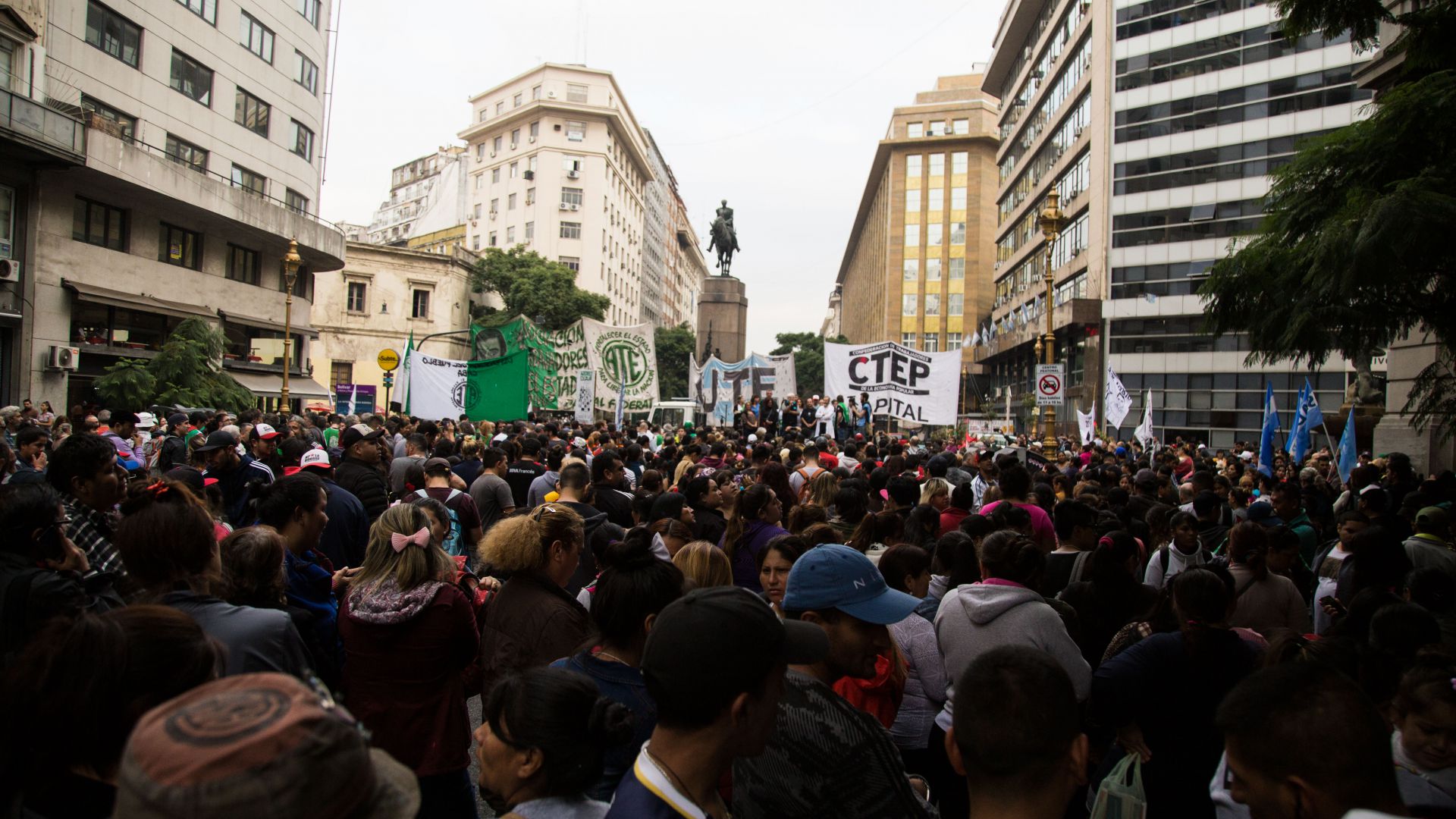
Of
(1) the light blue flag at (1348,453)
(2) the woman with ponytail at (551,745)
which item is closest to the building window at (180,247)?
(1) the light blue flag at (1348,453)

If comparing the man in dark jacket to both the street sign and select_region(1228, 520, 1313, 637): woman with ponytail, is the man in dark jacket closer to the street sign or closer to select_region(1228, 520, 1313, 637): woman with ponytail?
select_region(1228, 520, 1313, 637): woman with ponytail

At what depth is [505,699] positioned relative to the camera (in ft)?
7.76

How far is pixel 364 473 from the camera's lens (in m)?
7.07

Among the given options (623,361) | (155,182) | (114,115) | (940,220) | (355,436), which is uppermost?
(940,220)

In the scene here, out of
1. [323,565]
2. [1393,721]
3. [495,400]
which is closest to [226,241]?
[495,400]

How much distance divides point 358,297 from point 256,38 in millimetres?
18734

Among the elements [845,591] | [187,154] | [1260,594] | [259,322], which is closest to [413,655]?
[845,591]

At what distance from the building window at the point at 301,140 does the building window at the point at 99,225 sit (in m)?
9.64

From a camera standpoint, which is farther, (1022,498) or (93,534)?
(1022,498)

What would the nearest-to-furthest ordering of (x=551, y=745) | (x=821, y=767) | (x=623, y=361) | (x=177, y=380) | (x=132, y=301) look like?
(x=551, y=745) < (x=821, y=767) < (x=623, y=361) < (x=177, y=380) < (x=132, y=301)

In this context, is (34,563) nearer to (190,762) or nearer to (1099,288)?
(190,762)

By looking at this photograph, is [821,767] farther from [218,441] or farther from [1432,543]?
[218,441]

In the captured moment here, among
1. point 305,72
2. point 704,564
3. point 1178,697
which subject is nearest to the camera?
point 1178,697

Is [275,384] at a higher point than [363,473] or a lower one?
higher
